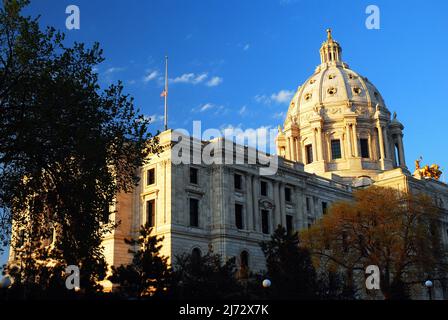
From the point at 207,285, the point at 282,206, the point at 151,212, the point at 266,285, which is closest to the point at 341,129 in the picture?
the point at 282,206

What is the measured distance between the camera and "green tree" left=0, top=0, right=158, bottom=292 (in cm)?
2511

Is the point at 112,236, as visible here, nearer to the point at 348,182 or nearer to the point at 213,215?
the point at 213,215

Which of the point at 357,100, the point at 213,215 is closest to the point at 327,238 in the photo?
the point at 213,215

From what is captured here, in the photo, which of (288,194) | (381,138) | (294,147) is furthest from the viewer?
(294,147)

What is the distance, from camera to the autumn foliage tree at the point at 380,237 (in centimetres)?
4472

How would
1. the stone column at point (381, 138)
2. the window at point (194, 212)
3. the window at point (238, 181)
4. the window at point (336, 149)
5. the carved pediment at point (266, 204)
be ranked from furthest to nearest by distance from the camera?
the window at point (336, 149), the stone column at point (381, 138), the carved pediment at point (266, 204), the window at point (238, 181), the window at point (194, 212)

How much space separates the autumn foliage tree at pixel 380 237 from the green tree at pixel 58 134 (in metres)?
22.9

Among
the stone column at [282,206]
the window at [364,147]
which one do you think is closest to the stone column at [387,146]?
the window at [364,147]

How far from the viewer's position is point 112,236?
4962 cm

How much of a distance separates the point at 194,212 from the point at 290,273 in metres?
21.6

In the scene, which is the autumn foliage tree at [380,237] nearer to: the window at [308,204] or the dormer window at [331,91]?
the window at [308,204]

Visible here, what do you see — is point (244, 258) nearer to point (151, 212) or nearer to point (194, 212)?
point (194, 212)

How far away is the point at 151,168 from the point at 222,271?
2491 cm

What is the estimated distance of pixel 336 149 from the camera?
8612 cm
